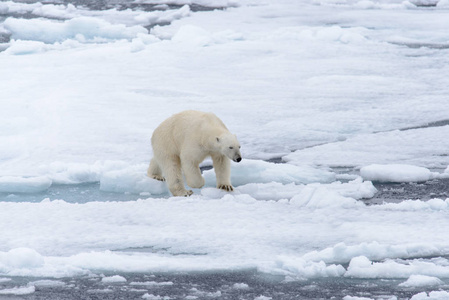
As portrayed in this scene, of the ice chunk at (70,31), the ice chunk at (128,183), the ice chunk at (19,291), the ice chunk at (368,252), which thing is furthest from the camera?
the ice chunk at (70,31)

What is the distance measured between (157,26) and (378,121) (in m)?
7.51

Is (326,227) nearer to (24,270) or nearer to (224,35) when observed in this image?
(24,270)

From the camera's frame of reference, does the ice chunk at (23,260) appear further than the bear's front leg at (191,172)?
No

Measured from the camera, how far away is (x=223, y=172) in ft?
14.6

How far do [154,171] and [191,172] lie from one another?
0.53m

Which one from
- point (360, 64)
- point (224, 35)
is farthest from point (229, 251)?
point (224, 35)

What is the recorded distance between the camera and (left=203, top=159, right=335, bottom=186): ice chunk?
15.8ft

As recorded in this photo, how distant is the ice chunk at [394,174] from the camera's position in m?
4.79

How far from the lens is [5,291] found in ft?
9.13

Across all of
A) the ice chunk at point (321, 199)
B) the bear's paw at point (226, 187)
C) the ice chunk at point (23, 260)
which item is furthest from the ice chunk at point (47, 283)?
the bear's paw at point (226, 187)

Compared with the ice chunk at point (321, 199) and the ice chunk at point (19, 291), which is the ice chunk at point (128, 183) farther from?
the ice chunk at point (19, 291)

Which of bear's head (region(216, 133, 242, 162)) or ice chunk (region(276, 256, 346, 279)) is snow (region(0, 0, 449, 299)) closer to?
ice chunk (region(276, 256, 346, 279))

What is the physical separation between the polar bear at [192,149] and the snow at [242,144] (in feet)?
0.50

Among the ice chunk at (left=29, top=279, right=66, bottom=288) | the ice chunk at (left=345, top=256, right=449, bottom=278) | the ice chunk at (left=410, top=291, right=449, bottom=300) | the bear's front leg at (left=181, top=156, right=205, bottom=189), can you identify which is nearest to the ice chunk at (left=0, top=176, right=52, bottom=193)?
the bear's front leg at (left=181, top=156, right=205, bottom=189)
